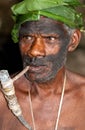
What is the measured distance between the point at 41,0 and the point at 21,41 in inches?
10.5

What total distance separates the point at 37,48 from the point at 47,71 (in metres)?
0.16

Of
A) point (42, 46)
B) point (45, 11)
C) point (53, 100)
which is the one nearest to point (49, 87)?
point (53, 100)

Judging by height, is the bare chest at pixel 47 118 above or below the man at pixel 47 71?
below

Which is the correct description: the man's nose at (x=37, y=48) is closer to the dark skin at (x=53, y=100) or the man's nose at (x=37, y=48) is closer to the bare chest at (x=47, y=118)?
the dark skin at (x=53, y=100)

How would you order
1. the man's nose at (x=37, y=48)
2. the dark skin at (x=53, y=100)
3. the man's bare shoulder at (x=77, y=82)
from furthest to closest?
the man's bare shoulder at (x=77, y=82) → the dark skin at (x=53, y=100) → the man's nose at (x=37, y=48)

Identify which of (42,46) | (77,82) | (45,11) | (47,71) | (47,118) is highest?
(45,11)

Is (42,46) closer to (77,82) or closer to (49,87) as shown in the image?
(49,87)

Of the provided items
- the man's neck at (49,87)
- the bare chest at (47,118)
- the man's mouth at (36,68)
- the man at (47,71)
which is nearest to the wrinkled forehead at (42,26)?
the man at (47,71)

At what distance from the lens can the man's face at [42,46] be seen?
2.62m

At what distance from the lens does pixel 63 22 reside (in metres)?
2.72

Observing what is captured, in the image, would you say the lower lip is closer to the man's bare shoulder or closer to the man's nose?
the man's nose

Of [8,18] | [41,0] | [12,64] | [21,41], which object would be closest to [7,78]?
[21,41]

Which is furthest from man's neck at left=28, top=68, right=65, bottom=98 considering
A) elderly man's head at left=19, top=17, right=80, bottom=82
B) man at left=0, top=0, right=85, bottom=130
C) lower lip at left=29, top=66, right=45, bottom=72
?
lower lip at left=29, top=66, right=45, bottom=72

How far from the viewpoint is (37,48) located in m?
2.60
